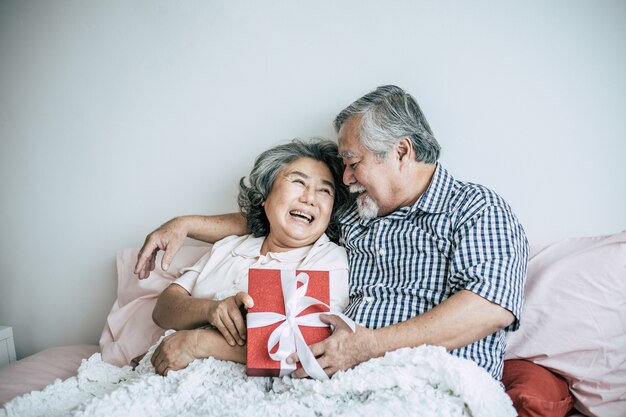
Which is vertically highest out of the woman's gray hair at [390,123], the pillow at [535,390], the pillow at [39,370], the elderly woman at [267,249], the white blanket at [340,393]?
the woman's gray hair at [390,123]

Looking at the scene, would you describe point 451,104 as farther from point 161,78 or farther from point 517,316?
point 161,78

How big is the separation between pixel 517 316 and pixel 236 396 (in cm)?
75

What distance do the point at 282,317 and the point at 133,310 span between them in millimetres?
900

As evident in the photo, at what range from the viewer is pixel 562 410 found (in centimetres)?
124

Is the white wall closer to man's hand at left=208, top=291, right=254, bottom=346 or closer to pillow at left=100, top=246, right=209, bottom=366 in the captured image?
pillow at left=100, top=246, right=209, bottom=366

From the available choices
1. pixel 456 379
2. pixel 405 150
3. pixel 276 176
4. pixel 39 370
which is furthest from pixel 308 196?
pixel 39 370

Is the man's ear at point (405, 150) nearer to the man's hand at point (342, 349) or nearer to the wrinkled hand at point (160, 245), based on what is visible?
the man's hand at point (342, 349)

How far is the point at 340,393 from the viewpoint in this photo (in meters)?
Answer: 1.14

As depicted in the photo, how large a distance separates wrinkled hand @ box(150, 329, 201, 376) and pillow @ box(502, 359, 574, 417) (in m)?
0.85

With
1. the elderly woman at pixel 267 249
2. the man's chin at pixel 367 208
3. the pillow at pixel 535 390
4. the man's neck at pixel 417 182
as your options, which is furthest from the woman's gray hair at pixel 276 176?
the pillow at pixel 535 390

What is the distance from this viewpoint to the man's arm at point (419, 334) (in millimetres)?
1183

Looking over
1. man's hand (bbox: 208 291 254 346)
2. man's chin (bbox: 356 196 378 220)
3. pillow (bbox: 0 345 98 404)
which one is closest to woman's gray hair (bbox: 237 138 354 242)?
man's chin (bbox: 356 196 378 220)

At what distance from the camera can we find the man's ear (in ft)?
4.89

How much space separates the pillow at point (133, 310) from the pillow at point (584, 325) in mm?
1183
